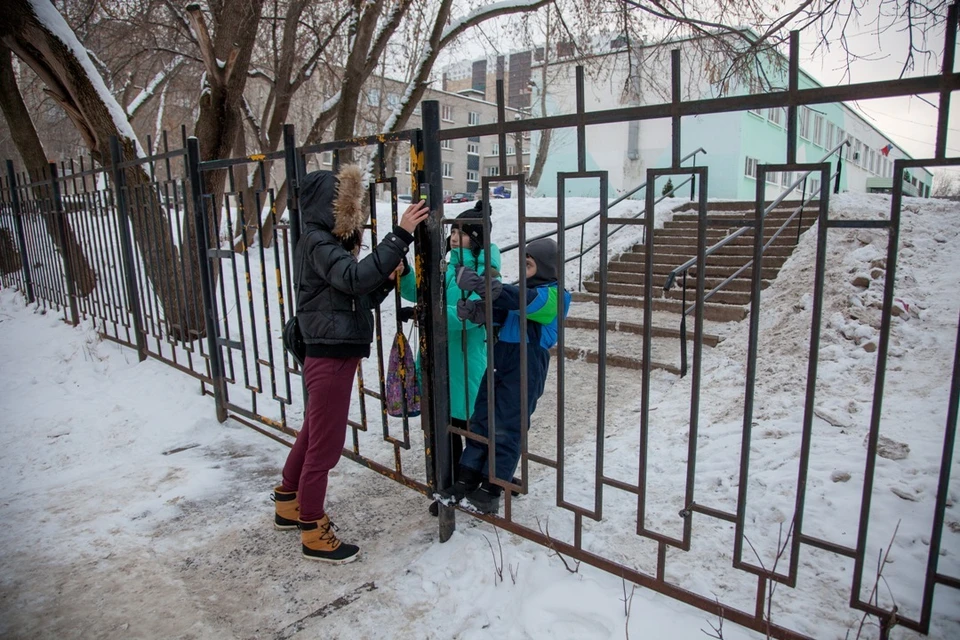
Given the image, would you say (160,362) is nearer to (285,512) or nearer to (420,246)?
(285,512)

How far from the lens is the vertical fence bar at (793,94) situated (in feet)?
5.20

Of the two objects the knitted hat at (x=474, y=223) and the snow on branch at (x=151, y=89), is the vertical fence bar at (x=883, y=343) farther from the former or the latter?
the snow on branch at (x=151, y=89)

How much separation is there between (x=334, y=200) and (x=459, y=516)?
1.61 m

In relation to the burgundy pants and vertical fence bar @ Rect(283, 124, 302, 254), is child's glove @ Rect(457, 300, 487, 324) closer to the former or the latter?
the burgundy pants

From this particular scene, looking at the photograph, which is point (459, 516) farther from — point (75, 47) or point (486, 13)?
point (486, 13)

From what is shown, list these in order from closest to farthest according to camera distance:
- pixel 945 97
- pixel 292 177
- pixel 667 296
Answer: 1. pixel 945 97
2. pixel 292 177
3. pixel 667 296

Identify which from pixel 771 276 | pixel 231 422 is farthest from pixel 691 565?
pixel 771 276

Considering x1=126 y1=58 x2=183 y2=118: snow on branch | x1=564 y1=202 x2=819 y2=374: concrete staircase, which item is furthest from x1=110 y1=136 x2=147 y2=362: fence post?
x1=126 y1=58 x2=183 y2=118: snow on branch

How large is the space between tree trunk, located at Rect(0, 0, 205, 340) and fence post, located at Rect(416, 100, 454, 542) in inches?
112

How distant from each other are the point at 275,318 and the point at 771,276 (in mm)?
6330

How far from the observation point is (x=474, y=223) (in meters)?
2.39

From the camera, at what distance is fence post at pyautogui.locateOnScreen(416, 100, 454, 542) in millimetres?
2484

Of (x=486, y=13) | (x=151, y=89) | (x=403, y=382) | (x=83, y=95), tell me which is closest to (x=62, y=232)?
(x=83, y=95)

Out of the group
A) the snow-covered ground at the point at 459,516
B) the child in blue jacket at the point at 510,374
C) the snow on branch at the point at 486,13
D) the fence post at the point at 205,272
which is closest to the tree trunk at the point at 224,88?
the fence post at the point at 205,272
